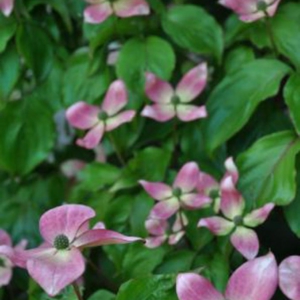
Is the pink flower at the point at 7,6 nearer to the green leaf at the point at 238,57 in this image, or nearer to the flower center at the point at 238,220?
the green leaf at the point at 238,57

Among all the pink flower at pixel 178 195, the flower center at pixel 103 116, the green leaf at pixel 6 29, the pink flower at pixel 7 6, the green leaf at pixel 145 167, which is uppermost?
the pink flower at pixel 7 6

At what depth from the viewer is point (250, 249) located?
902 mm

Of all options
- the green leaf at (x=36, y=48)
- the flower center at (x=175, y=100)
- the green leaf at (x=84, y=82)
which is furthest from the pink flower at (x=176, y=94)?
the green leaf at (x=36, y=48)

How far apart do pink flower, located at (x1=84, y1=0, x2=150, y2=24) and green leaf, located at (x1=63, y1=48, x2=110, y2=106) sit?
9 cm

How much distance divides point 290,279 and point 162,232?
0.33 metres

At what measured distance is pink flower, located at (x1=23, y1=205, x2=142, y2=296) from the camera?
28.2 inches

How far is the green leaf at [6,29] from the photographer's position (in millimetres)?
1173

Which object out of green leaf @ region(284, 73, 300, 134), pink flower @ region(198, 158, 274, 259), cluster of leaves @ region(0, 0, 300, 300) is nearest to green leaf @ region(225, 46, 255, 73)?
cluster of leaves @ region(0, 0, 300, 300)

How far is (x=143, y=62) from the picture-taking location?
1.15m

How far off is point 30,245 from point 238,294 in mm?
609

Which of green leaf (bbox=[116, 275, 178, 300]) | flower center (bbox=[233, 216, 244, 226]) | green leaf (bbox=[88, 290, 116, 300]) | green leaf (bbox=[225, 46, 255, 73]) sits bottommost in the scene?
green leaf (bbox=[88, 290, 116, 300])

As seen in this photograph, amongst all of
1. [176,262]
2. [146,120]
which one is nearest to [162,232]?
[176,262]

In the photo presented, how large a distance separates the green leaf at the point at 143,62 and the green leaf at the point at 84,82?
0.20 feet

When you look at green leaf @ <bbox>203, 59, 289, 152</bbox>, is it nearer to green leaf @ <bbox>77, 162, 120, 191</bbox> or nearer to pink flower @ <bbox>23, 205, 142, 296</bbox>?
green leaf @ <bbox>77, 162, 120, 191</bbox>
